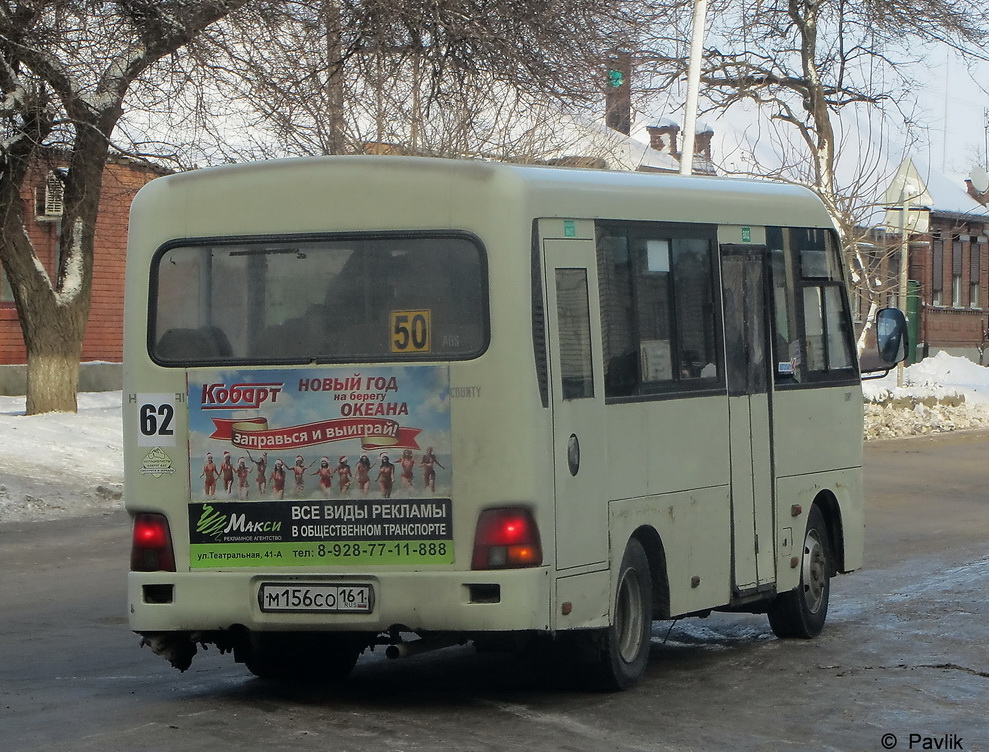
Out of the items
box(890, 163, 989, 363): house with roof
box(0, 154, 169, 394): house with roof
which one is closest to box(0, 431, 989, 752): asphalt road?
box(0, 154, 169, 394): house with roof

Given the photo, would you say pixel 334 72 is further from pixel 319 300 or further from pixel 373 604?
pixel 373 604

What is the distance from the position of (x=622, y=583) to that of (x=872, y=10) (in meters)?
26.9

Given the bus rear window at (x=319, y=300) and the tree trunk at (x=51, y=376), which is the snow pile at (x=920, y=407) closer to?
the tree trunk at (x=51, y=376)

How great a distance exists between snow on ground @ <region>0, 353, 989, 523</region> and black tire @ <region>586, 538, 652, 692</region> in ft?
32.9

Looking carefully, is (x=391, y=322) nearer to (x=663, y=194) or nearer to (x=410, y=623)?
(x=410, y=623)

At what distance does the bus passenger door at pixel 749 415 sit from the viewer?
9.14 metres

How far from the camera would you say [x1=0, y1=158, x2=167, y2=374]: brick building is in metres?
32.6

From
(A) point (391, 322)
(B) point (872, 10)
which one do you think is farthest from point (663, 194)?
(B) point (872, 10)

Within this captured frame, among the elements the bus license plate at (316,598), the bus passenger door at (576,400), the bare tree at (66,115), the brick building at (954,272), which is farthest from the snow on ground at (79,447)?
the brick building at (954,272)

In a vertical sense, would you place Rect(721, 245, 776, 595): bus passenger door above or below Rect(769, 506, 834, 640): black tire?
above

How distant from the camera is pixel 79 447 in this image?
66.1 feet

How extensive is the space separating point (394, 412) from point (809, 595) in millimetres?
3568

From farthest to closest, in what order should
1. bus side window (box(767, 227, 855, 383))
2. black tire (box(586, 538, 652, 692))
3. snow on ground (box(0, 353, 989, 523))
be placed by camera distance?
snow on ground (box(0, 353, 989, 523)) < bus side window (box(767, 227, 855, 383)) < black tire (box(586, 538, 652, 692))

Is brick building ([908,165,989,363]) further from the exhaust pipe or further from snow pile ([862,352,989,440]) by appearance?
the exhaust pipe
